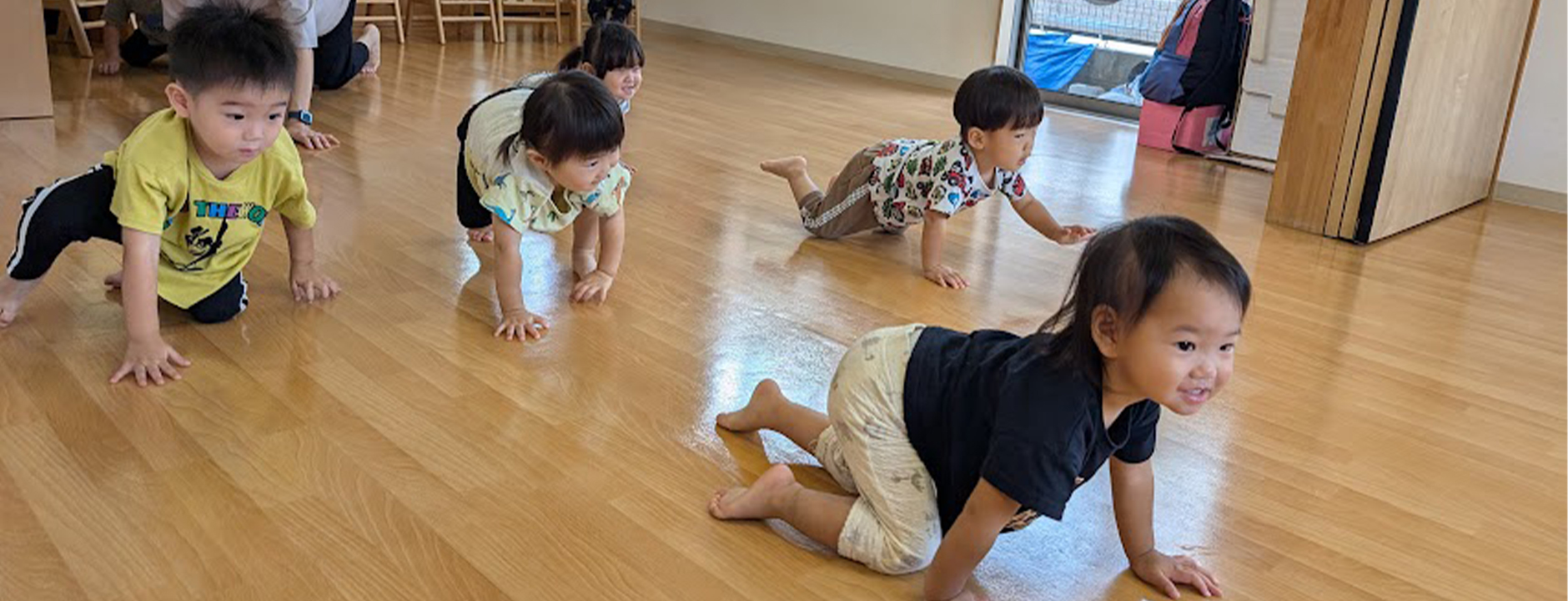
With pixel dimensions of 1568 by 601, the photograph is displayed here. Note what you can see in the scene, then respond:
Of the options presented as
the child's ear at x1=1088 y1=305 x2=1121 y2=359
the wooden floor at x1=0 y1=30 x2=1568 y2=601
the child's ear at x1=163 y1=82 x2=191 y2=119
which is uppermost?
the child's ear at x1=163 y1=82 x2=191 y2=119

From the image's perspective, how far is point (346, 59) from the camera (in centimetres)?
427

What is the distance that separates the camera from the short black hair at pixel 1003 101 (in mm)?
2336

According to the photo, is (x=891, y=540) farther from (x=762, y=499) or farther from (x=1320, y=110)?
(x=1320, y=110)

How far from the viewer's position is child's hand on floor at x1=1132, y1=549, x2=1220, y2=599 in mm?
1386

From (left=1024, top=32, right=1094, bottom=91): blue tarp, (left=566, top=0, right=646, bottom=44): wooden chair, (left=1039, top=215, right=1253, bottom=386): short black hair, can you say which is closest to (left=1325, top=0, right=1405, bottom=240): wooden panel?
(left=1039, top=215, right=1253, bottom=386): short black hair

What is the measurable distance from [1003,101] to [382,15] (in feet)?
14.6

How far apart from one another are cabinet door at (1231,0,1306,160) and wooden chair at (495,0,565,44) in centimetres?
339

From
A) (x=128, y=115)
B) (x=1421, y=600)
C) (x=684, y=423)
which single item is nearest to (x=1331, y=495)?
(x=1421, y=600)

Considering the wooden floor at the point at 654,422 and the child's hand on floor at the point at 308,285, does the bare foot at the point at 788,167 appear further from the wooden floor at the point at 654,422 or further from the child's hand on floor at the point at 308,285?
the child's hand on floor at the point at 308,285

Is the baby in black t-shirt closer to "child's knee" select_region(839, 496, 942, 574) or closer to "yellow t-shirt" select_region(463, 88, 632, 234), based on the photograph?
"child's knee" select_region(839, 496, 942, 574)

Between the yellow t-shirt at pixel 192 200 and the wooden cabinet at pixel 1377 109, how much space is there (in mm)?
2234

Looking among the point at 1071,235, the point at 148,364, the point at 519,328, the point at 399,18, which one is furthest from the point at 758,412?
the point at 399,18

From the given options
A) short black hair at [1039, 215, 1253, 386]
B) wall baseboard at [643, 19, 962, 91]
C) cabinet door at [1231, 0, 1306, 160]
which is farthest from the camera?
wall baseboard at [643, 19, 962, 91]

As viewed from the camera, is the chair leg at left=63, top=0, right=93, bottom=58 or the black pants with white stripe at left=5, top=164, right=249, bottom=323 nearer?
the black pants with white stripe at left=5, top=164, right=249, bottom=323
